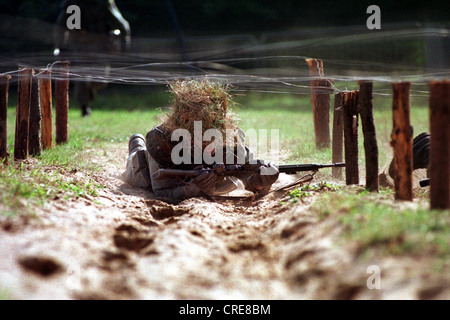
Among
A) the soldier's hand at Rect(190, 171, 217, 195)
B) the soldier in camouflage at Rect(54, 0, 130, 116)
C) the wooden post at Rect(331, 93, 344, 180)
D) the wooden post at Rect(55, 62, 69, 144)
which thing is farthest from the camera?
the soldier in camouflage at Rect(54, 0, 130, 116)

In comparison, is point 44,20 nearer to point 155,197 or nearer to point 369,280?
point 155,197

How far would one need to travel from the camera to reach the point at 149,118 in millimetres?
13344

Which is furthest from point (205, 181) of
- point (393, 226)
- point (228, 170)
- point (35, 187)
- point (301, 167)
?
point (393, 226)

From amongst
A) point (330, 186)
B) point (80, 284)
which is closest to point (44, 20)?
point (330, 186)

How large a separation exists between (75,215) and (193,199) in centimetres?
174

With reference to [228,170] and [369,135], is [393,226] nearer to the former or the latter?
[369,135]

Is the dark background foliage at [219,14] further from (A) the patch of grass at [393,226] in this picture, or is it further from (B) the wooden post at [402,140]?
(A) the patch of grass at [393,226]

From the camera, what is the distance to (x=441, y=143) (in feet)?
13.3

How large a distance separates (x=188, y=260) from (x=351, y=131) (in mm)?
2912

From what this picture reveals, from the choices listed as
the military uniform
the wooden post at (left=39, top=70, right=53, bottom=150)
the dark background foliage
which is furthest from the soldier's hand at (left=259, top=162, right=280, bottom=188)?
the dark background foliage

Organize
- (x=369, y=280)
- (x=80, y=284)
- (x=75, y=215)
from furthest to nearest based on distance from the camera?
(x=75, y=215) < (x=80, y=284) < (x=369, y=280)

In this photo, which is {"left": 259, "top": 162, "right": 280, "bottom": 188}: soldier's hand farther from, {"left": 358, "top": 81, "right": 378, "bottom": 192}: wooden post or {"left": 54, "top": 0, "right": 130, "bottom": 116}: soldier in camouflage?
{"left": 54, "top": 0, "right": 130, "bottom": 116}: soldier in camouflage

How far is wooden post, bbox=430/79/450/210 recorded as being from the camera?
4.05m

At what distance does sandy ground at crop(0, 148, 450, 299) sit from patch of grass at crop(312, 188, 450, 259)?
0.34 ft
